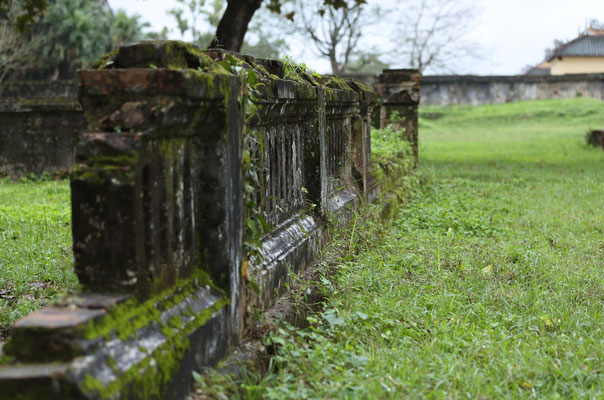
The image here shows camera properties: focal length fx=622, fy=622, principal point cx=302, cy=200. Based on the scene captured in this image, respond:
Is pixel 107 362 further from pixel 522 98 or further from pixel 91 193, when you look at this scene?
pixel 522 98

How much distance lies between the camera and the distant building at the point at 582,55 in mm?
44250

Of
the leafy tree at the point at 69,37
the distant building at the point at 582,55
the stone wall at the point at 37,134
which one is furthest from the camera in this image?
the distant building at the point at 582,55

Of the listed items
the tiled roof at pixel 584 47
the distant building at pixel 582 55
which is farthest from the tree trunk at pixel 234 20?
the tiled roof at pixel 584 47

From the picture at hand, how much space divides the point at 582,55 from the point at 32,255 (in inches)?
1835

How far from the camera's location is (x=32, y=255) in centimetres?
453

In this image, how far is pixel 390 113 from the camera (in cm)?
1116

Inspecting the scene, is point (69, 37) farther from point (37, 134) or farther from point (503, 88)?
point (37, 134)

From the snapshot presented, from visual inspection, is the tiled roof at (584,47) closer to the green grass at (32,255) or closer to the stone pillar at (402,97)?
the stone pillar at (402,97)

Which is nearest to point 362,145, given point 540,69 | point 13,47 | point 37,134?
point 37,134

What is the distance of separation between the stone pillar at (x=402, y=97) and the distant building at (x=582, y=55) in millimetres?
37758

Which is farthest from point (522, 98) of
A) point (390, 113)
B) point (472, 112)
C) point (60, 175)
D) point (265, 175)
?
→ point (265, 175)

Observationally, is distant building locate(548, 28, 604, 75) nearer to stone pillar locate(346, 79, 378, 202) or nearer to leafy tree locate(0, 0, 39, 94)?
leafy tree locate(0, 0, 39, 94)

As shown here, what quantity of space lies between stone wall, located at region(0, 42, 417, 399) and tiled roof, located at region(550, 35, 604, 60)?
47.1m

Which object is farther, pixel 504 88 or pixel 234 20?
pixel 504 88
